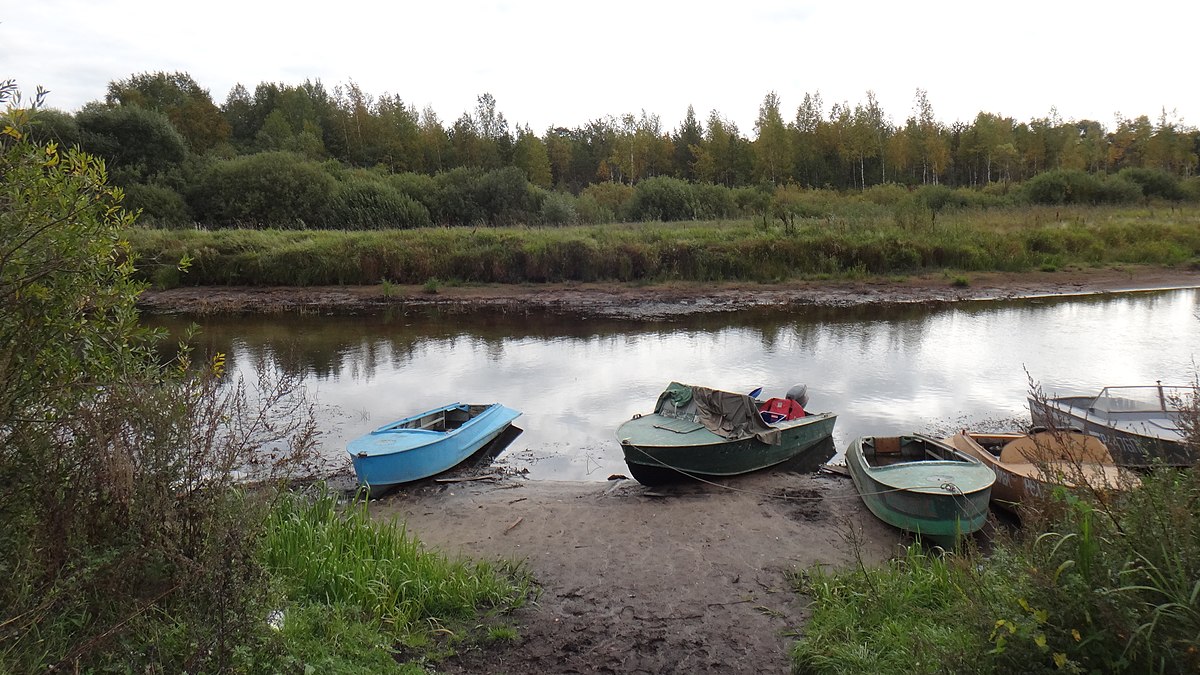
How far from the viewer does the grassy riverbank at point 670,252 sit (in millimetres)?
30984

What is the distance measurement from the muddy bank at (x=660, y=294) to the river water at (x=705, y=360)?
4.58ft

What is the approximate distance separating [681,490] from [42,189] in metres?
8.30

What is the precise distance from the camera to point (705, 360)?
18.0 m

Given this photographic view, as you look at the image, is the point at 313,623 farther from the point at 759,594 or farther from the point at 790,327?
the point at 790,327

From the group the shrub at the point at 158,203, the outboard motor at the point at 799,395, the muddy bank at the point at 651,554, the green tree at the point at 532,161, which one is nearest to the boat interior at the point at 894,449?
the muddy bank at the point at 651,554

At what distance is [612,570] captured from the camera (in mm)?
7684

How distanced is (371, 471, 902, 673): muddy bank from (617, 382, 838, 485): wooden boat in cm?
30

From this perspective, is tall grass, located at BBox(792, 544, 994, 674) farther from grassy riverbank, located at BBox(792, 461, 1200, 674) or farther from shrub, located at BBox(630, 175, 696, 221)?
shrub, located at BBox(630, 175, 696, 221)

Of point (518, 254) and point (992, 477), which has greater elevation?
point (518, 254)

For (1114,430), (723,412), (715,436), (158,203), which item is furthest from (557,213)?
(1114,430)

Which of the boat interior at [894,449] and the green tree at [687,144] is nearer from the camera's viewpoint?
the boat interior at [894,449]

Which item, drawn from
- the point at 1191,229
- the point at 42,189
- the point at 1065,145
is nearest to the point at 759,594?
the point at 42,189

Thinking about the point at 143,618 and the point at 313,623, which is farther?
the point at 313,623

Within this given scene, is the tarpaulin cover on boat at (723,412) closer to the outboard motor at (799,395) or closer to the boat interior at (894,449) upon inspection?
the boat interior at (894,449)
